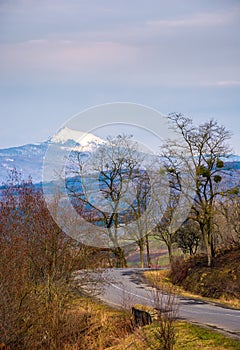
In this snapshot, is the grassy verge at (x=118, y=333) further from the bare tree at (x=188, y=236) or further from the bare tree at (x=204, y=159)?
the bare tree at (x=188, y=236)

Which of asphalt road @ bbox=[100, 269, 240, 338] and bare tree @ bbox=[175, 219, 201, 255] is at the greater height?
bare tree @ bbox=[175, 219, 201, 255]

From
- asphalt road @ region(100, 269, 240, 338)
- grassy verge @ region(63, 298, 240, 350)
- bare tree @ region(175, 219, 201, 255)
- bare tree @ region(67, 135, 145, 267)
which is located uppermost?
bare tree @ region(67, 135, 145, 267)

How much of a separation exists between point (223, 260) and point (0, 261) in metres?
15.7

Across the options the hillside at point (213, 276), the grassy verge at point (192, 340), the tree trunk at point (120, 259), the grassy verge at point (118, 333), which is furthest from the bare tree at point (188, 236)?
the grassy verge at point (192, 340)

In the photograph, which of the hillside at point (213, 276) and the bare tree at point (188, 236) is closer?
the hillside at point (213, 276)

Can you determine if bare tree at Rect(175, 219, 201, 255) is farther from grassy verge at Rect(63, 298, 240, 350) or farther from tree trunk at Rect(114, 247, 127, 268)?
grassy verge at Rect(63, 298, 240, 350)

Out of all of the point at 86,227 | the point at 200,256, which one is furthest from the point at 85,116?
the point at 200,256

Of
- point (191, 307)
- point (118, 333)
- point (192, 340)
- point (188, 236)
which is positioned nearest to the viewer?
point (192, 340)

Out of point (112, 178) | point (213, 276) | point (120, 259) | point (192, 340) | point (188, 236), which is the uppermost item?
point (112, 178)

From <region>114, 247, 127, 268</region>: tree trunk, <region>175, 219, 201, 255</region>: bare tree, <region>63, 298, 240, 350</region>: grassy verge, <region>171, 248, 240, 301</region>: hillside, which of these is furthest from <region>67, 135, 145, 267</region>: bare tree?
<region>63, 298, 240, 350</region>: grassy verge

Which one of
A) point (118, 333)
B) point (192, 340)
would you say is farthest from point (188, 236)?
point (192, 340)

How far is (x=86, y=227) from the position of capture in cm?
2178

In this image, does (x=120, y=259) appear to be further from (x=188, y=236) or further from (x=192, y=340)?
(x=192, y=340)

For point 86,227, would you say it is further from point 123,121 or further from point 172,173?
point 172,173
